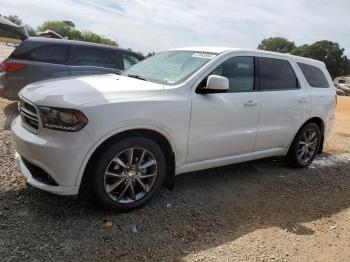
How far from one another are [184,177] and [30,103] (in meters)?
2.28

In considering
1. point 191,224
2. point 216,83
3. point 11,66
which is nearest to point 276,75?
point 216,83

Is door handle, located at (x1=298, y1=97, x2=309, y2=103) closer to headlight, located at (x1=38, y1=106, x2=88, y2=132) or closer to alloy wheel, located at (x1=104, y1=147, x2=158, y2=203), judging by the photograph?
alloy wheel, located at (x1=104, y1=147, x2=158, y2=203)

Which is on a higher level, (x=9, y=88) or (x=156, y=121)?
(x=156, y=121)

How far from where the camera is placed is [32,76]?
25.3ft

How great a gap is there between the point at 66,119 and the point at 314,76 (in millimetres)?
4196

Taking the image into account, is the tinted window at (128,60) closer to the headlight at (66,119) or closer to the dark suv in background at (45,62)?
the dark suv in background at (45,62)

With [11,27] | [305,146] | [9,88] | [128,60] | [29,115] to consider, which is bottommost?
[305,146]

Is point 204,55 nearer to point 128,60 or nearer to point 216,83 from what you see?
point 216,83

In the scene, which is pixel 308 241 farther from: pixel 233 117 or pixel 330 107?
Answer: pixel 330 107

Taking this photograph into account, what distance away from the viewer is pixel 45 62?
311 inches

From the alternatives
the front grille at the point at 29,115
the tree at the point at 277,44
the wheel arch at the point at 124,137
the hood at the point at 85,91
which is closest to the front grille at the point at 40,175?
the wheel arch at the point at 124,137

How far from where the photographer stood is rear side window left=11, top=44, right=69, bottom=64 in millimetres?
7844

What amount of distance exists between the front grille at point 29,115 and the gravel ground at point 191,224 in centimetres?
82

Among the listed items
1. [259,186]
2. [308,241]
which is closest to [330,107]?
[259,186]
